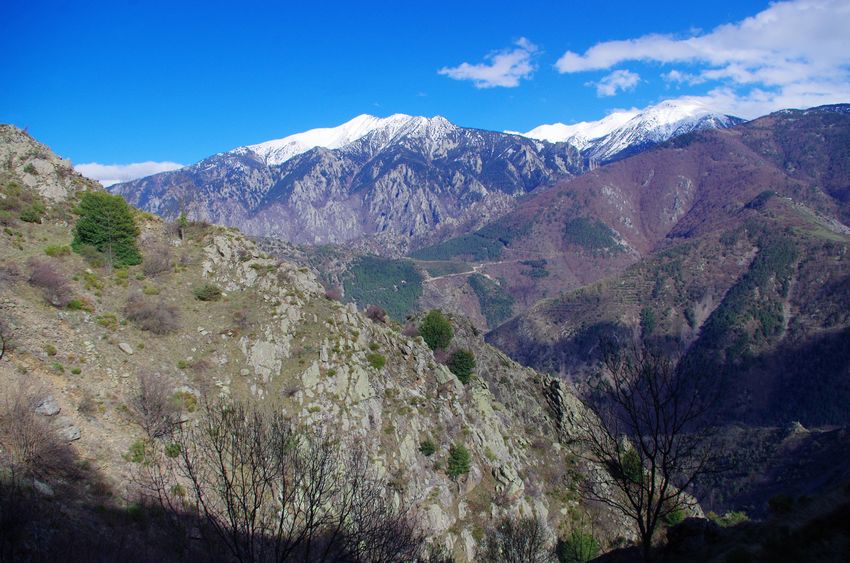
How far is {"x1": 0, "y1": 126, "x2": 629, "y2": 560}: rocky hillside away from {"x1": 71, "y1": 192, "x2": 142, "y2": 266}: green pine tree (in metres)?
1.15

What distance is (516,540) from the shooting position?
3381 cm

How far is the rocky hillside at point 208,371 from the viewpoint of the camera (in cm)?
2508

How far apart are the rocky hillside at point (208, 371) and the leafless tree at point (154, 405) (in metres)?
0.45

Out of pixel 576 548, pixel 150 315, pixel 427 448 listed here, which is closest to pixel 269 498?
pixel 427 448

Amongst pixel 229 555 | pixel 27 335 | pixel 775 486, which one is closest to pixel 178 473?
pixel 229 555

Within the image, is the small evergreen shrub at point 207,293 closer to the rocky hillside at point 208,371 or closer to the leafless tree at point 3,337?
the rocky hillside at point 208,371

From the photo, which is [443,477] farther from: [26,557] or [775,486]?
[775,486]

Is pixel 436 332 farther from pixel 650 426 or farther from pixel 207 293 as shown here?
pixel 650 426

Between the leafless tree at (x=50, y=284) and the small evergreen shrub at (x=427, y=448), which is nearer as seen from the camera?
the leafless tree at (x=50, y=284)

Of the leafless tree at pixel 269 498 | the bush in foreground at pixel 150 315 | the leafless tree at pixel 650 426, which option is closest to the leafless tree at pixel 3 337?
the bush in foreground at pixel 150 315

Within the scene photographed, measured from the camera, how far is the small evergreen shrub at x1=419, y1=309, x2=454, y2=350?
212 feet

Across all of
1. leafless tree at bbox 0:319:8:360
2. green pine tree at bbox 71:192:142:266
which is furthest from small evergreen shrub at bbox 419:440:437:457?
green pine tree at bbox 71:192:142:266

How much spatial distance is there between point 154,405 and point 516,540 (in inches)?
995

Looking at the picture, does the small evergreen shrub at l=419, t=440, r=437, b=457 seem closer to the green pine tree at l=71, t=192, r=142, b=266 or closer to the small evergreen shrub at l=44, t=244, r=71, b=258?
the green pine tree at l=71, t=192, r=142, b=266
